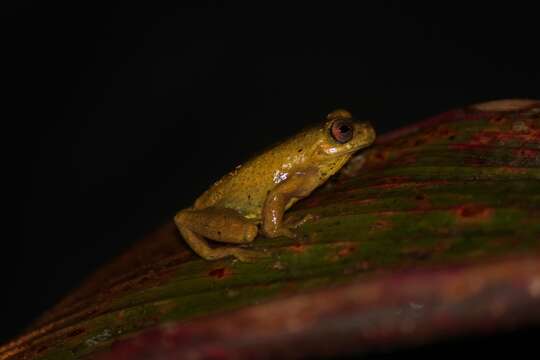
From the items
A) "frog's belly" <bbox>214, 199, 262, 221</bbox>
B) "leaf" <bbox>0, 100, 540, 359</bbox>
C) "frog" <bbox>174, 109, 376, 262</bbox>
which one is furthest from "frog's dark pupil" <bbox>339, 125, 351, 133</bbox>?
"frog's belly" <bbox>214, 199, 262, 221</bbox>

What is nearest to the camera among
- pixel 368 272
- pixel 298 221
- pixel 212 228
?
pixel 368 272

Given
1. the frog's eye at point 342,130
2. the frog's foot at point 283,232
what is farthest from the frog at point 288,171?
the frog's foot at point 283,232

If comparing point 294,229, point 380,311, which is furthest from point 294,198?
point 380,311

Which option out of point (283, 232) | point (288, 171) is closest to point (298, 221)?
point (283, 232)

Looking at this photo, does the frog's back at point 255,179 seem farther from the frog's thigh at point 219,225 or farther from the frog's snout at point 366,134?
the frog's snout at point 366,134

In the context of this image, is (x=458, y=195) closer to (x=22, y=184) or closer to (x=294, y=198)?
(x=294, y=198)

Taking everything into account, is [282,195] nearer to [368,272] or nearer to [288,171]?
[288,171]
